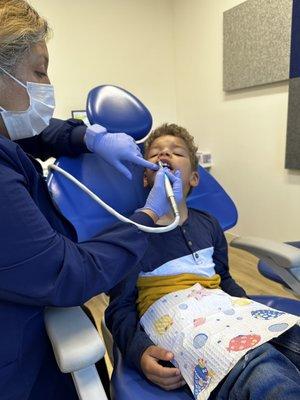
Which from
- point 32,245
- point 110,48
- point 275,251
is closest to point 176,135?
point 275,251

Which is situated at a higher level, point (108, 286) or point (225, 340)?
point (108, 286)

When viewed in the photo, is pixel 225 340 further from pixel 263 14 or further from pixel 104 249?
pixel 263 14

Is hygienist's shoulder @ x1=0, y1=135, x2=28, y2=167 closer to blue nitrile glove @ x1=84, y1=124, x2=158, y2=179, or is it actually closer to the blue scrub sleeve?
the blue scrub sleeve

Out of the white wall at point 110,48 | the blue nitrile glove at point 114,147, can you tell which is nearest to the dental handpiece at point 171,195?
the blue nitrile glove at point 114,147

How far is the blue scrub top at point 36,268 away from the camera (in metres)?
0.56

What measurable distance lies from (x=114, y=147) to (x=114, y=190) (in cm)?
15

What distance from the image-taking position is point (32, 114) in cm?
78

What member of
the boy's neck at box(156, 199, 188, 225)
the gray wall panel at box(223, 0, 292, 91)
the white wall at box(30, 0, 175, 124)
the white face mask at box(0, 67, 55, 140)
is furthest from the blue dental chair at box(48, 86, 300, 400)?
the white wall at box(30, 0, 175, 124)

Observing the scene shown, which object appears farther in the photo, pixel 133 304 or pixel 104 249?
pixel 133 304

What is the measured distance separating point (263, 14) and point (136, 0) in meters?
1.20

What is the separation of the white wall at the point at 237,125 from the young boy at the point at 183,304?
1.31m

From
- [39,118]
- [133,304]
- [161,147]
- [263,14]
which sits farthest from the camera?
[263,14]

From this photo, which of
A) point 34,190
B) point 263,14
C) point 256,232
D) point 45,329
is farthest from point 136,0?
point 45,329

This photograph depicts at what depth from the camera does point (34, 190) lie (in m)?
0.70
